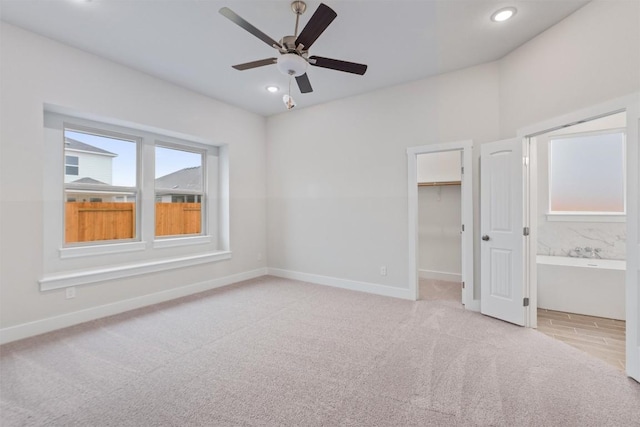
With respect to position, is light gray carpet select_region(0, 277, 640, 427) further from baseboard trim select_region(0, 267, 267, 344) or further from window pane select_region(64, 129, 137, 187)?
window pane select_region(64, 129, 137, 187)

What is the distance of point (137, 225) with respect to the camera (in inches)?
158

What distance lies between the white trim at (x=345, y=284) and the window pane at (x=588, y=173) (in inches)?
107

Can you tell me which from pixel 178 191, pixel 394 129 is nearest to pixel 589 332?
pixel 394 129

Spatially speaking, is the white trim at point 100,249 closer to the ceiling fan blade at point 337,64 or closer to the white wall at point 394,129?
the white wall at point 394,129

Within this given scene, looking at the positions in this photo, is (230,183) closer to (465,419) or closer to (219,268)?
(219,268)

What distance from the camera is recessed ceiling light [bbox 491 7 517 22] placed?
2.54 metres

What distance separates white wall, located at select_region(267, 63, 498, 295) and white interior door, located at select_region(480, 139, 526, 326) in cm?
43

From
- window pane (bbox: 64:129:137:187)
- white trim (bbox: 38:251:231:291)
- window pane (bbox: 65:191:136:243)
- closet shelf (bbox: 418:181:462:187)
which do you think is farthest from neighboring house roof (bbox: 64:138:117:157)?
closet shelf (bbox: 418:181:462:187)

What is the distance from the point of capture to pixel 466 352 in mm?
2570

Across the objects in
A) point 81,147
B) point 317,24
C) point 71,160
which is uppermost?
point 317,24

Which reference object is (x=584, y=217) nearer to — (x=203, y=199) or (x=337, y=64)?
(x=337, y=64)

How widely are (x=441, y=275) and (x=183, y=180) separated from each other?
468cm

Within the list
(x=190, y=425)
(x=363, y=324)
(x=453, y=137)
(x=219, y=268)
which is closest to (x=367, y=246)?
(x=363, y=324)

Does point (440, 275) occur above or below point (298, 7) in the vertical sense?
below
